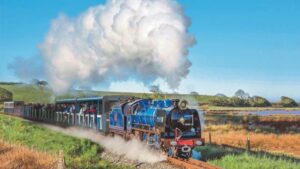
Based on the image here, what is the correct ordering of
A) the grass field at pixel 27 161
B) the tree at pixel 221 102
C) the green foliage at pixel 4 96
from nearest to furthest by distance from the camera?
the grass field at pixel 27 161
the green foliage at pixel 4 96
the tree at pixel 221 102

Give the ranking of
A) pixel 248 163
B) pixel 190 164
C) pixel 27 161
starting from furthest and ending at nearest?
pixel 248 163 < pixel 190 164 < pixel 27 161

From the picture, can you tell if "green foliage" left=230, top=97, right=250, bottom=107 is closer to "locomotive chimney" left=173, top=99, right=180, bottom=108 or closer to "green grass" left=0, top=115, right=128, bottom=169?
"green grass" left=0, top=115, right=128, bottom=169

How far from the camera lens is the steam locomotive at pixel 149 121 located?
721 inches

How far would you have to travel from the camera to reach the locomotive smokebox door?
717 inches

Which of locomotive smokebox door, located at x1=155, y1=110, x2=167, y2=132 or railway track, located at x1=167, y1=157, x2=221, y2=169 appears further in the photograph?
locomotive smokebox door, located at x1=155, y1=110, x2=167, y2=132

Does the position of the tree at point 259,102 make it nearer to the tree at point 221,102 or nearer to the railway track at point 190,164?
the tree at point 221,102

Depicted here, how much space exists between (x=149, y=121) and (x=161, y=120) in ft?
4.59

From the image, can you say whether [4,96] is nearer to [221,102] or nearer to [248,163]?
[221,102]

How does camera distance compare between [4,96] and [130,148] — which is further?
[4,96]

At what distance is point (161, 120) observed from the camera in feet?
60.4

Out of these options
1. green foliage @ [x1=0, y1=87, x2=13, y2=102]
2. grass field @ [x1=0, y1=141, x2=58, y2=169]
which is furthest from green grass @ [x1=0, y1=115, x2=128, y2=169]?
green foliage @ [x1=0, y1=87, x2=13, y2=102]

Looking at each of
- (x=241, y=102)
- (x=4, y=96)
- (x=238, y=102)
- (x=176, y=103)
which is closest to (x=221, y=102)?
(x=238, y=102)

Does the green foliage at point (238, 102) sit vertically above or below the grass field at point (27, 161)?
above

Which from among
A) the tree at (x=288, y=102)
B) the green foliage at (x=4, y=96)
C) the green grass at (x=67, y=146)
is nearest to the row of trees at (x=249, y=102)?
the tree at (x=288, y=102)
